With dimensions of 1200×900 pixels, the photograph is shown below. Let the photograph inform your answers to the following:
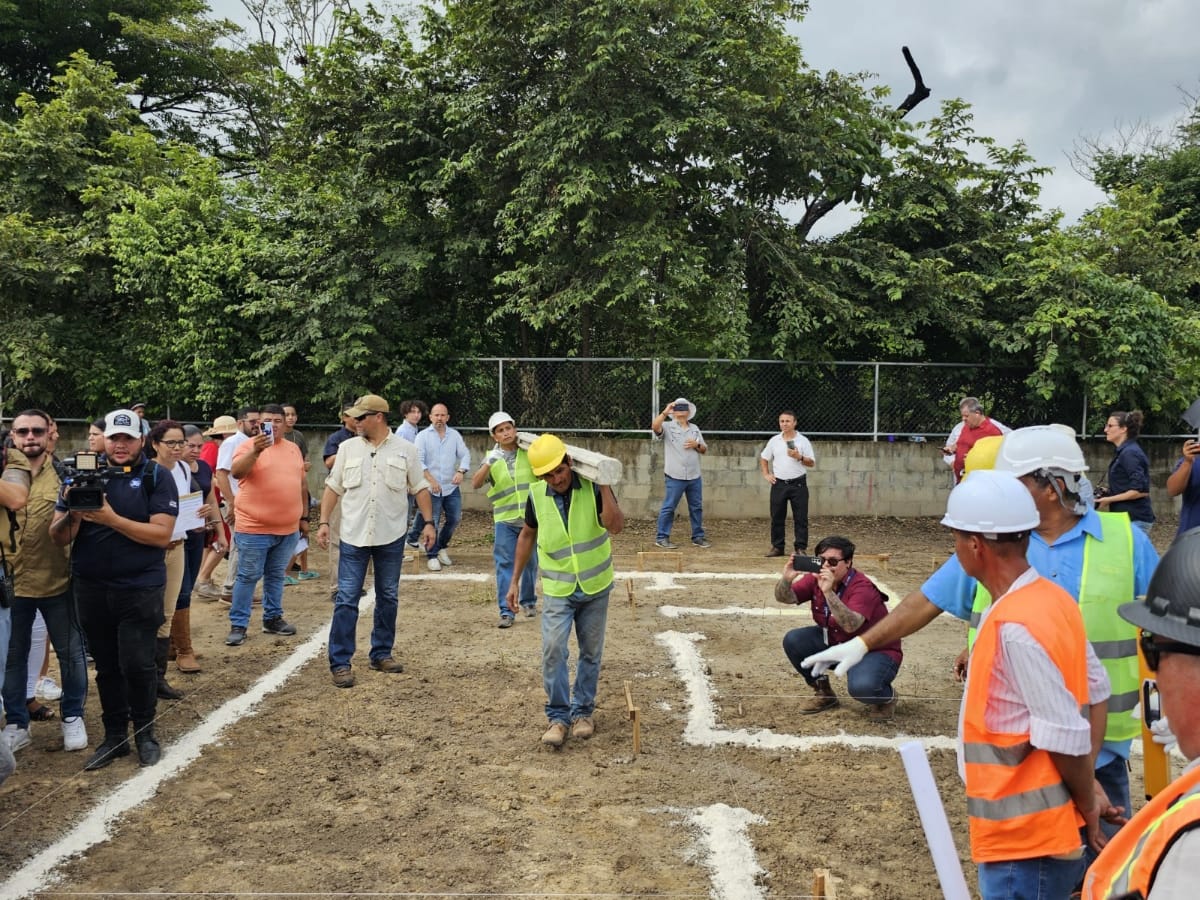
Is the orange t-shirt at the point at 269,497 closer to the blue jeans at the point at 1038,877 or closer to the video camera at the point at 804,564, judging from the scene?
the video camera at the point at 804,564

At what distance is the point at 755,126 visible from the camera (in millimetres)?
14023

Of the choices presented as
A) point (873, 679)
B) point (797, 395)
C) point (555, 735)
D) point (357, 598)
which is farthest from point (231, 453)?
point (797, 395)

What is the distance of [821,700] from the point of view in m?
5.98

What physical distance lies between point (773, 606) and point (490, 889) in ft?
18.7

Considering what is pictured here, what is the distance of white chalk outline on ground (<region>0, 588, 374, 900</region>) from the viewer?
155 inches

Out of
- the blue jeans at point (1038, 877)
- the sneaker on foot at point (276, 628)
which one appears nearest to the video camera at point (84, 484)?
the sneaker on foot at point (276, 628)

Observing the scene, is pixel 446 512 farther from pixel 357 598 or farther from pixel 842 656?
pixel 842 656

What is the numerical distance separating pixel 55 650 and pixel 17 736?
54cm

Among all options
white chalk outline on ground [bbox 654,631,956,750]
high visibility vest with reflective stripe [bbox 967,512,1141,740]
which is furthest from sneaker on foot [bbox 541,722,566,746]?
high visibility vest with reflective stripe [bbox 967,512,1141,740]

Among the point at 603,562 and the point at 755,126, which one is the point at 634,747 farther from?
the point at 755,126

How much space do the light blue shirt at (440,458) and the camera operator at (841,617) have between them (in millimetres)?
5326

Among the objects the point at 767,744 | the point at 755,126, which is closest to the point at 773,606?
the point at 767,744

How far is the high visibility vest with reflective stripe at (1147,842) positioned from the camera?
1196 mm

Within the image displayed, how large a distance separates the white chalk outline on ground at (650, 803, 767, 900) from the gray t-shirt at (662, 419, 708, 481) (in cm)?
771
